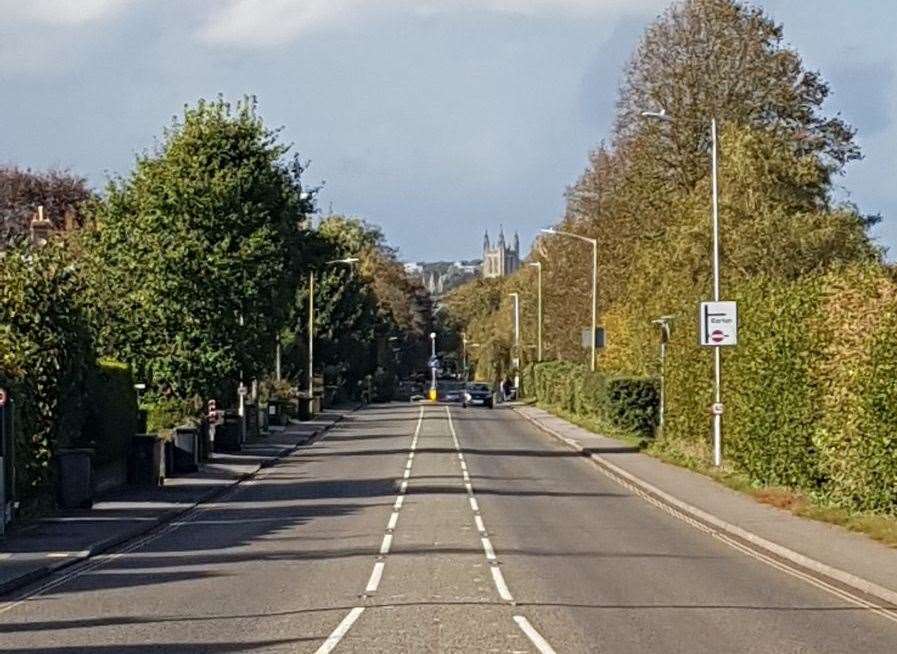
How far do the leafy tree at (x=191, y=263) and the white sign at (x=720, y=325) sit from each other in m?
17.4

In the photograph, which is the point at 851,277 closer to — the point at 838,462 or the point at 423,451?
the point at 838,462

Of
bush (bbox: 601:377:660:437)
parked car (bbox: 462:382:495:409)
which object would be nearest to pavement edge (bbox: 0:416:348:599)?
bush (bbox: 601:377:660:437)

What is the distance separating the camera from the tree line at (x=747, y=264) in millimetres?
25875

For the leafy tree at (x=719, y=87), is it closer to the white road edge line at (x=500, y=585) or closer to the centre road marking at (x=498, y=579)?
the centre road marking at (x=498, y=579)

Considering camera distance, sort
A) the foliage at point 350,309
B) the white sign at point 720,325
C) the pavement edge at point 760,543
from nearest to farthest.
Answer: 1. the pavement edge at point 760,543
2. the white sign at point 720,325
3. the foliage at point 350,309

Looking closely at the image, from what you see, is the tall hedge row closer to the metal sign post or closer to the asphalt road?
the metal sign post

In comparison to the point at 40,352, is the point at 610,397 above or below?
below

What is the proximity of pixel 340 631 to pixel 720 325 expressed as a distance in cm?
2195

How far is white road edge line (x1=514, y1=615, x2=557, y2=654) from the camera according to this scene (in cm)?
1307

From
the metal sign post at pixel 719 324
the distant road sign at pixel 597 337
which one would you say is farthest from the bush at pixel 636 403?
the metal sign post at pixel 719 324

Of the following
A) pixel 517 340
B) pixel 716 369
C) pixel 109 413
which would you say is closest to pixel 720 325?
pixel 716 369

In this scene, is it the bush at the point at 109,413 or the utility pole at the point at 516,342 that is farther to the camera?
the utility pole at the point at 516,342

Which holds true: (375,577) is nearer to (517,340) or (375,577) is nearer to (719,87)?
(719,87)

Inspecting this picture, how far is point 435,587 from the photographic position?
17.6 meters
